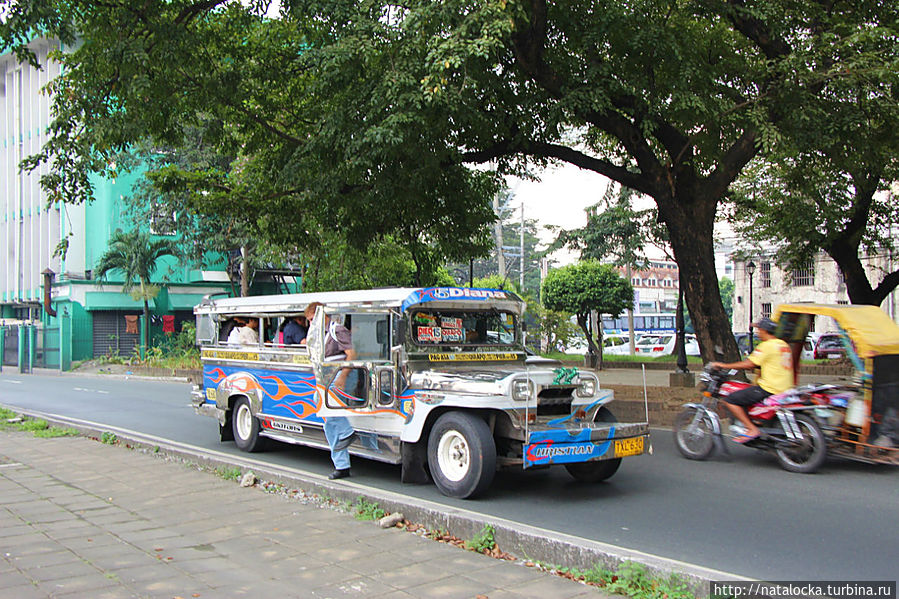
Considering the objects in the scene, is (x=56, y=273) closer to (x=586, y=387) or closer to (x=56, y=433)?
(x=56, y=433)

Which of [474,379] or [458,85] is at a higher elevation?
[458,85]

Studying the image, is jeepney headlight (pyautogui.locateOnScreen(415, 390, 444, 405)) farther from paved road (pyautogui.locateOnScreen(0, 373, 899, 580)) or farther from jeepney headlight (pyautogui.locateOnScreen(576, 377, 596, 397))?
jeepney headlight (pyautogui.locateOnScreen(576, 377, 596, 397))

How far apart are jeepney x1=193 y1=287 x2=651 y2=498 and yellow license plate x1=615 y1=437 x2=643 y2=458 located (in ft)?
0.05

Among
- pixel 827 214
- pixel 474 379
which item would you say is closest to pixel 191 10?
pixel 474 379

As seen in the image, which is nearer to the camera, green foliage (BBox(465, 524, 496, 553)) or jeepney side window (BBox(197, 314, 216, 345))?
green foliage (BBox(465, 524, 496, 553))

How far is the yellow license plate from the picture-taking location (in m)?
7.82

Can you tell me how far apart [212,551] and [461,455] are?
2766mm

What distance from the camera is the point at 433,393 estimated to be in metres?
8.02

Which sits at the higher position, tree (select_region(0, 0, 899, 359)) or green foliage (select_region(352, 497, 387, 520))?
tree (select_region(0, 0, 899, 359))

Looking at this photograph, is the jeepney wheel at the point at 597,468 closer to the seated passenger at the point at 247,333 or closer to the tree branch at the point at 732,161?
the seated passenger at the point at 247,333

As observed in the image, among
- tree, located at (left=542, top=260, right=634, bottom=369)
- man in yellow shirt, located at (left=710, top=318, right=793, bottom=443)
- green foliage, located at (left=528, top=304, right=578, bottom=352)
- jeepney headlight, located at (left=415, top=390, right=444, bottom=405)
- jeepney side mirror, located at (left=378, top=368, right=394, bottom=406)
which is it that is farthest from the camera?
tree, located at (left=542, top=260, right=634, bottom=369)

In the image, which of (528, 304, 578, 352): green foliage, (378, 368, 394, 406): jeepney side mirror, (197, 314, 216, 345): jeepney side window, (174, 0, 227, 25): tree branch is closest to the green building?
(528, 304, 578, 352): green foliage

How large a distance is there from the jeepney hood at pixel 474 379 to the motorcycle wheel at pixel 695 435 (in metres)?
3.08

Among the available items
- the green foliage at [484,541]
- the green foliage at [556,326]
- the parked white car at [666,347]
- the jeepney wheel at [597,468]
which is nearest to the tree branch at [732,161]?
the jeepney wheel at [597,468]
